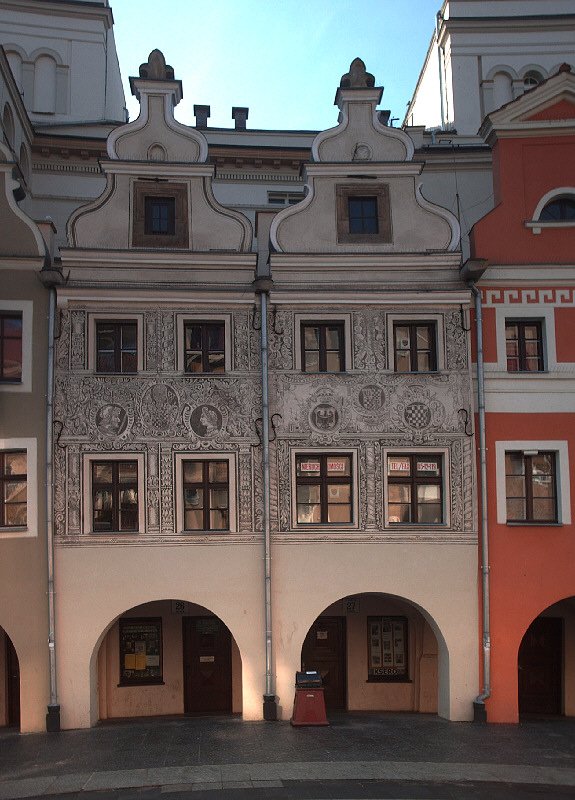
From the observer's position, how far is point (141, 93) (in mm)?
18500

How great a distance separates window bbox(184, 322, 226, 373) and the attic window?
6.06ft

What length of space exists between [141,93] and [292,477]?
30.0 ft

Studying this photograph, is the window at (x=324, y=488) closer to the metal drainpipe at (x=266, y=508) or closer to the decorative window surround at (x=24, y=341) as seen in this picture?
the metal drainpipe at (x=266, y=508)

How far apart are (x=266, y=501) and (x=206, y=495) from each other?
4.26 ft

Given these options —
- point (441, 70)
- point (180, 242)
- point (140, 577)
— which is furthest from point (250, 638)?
point (441, 70)

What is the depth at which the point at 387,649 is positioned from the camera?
1967cm

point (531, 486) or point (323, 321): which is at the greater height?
point (323, 321)

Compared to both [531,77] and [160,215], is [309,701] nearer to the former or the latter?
[160,215]

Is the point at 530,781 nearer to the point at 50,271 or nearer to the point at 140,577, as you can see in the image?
the point at 140,577

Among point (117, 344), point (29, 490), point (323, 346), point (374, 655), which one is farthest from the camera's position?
point (374, 655)

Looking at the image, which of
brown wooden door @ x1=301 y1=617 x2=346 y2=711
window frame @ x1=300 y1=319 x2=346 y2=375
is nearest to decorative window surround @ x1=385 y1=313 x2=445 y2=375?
window frame @ x1=300 y1=319 x2=346 y2=375

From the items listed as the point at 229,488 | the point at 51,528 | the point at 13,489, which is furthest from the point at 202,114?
the point at 51,528

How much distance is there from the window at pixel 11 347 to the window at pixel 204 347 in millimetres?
3460

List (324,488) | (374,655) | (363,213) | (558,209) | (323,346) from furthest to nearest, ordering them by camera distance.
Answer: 1. (374,655)
2. (558,209)
3. (363,213)
4. (323,346)
5. (324,488)
